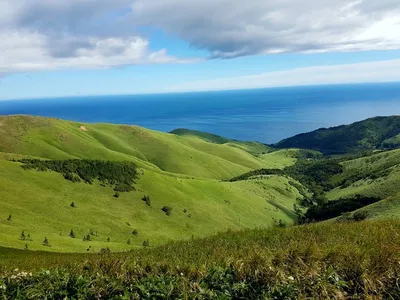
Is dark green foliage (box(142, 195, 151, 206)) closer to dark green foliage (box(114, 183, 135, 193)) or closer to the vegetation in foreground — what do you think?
dark green foliage (box(114, 183, 135, 193))

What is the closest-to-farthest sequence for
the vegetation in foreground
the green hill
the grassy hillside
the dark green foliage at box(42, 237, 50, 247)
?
the vegetation in foreground < the dark green foliage at box(42, 237, 50, 247) < the green hill < the grassy hillside

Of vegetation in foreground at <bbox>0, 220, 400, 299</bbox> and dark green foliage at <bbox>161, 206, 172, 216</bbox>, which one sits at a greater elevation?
vegetation in foreground at <bbox>0, 220, 400, 299</bbox>

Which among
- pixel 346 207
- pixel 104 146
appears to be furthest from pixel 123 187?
pixel 104 146

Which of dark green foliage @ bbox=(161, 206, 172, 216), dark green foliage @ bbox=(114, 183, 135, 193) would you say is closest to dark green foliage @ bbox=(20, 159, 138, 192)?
dark green foliage @ bbox=(114, 183, 135, 193)

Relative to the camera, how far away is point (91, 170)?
74562 millimetres

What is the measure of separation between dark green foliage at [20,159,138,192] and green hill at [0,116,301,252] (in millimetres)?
1804

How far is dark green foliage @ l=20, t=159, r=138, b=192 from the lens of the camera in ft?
220

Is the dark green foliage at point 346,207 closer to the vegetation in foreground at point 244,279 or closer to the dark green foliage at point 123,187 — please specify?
the dark green foliage at point 123,187

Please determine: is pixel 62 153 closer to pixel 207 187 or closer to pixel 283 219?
pixel 207 187

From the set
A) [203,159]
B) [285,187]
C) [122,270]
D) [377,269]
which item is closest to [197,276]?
[122,270]

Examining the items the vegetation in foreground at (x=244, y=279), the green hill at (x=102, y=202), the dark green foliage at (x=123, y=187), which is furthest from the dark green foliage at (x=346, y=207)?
the vegetation in foreground at (x=244, y=279)

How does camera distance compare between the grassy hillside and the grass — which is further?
the grassy hillside

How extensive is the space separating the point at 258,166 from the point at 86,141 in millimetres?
103143

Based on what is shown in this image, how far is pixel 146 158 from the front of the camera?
154250mm
